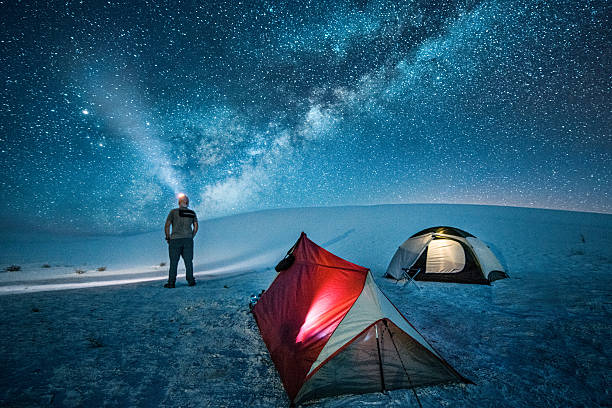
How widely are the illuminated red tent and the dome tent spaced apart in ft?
17.9

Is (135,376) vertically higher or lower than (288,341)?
lower

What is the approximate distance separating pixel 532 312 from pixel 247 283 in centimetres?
758

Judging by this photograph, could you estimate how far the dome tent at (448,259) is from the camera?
7.76 metres

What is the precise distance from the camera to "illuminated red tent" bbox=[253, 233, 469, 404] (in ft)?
8.69

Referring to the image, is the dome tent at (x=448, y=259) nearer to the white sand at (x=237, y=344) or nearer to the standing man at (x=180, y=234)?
the white sand at (x=237, y=344)

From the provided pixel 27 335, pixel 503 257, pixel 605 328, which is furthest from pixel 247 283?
pixel 503 257

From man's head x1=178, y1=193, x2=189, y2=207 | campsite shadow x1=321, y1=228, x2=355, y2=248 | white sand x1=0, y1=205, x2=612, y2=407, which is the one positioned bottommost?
white sand x1=0, y1=205, x2=612, y2=407

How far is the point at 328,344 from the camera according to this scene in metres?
2.71

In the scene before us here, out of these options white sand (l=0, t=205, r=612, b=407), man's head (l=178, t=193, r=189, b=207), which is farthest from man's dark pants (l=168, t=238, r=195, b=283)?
man's head (l=178, t=193, r=189, b=207)

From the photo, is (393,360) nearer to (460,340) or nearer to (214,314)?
(460,340)

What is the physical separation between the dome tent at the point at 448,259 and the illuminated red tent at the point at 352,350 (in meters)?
5.45

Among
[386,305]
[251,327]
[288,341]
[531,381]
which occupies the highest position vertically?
[386,305]

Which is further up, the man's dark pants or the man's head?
the man's head

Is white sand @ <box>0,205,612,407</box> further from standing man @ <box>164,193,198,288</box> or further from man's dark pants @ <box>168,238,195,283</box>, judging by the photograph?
standing man @ <box>164,193,198,288</box>
